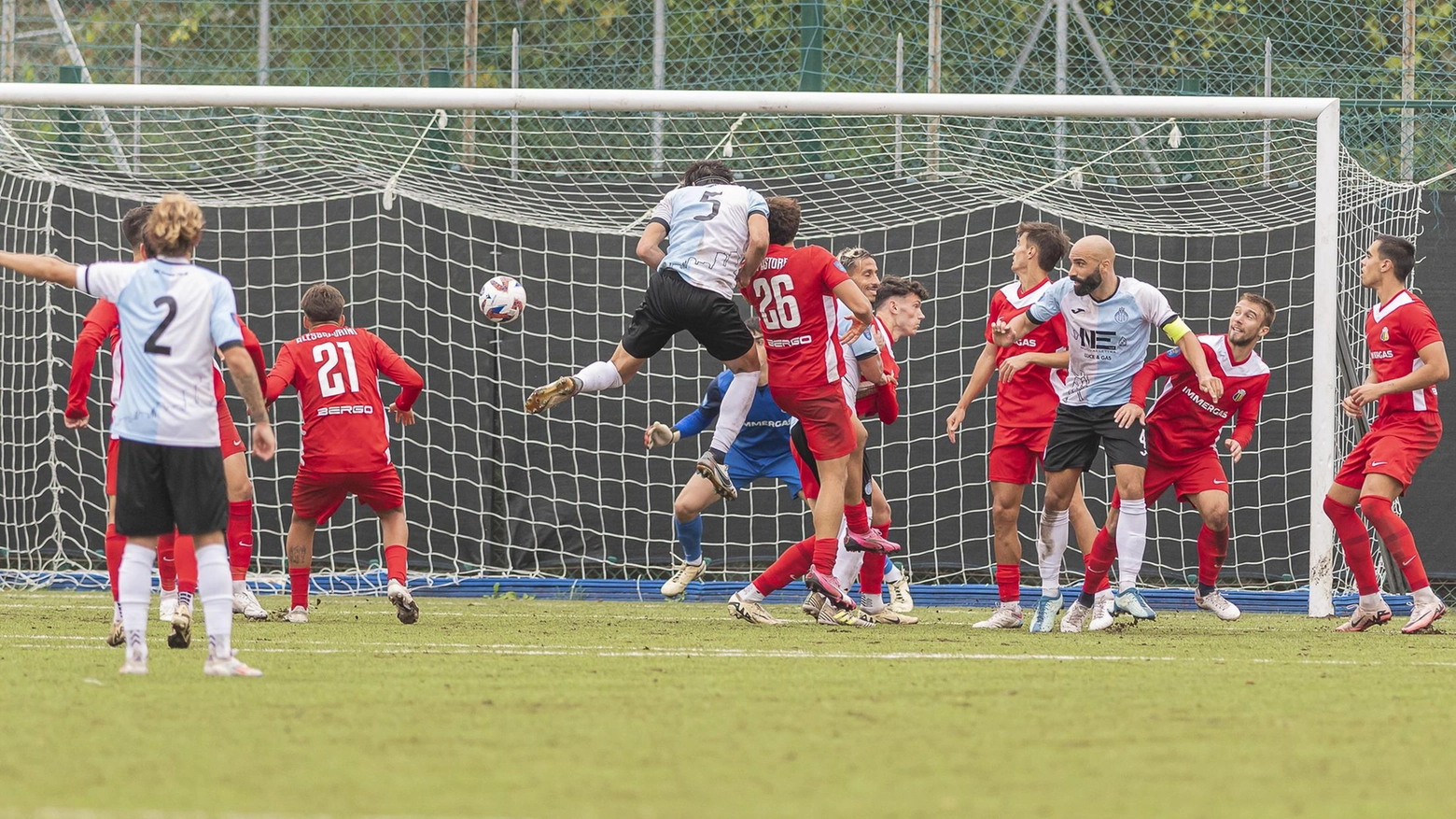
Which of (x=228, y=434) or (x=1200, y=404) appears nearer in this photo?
(x=228, y=434)

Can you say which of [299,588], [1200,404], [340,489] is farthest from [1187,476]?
[299,588]

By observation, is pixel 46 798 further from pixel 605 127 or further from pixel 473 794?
pixel 605 127

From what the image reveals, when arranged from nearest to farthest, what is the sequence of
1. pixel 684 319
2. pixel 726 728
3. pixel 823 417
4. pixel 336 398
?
pixel 726 728 < pixel 684 319 < pixel 823 417 < pixel 336 398

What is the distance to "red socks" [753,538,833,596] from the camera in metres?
7.93

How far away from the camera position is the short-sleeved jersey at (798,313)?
295 inches

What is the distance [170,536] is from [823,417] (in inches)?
119

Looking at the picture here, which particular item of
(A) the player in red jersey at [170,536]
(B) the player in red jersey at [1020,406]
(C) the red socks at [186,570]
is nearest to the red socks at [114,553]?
(A) the player in red jersey at [170,536]

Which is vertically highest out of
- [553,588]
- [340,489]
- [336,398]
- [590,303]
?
[590,303]

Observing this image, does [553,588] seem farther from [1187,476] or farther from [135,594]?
[135,594]

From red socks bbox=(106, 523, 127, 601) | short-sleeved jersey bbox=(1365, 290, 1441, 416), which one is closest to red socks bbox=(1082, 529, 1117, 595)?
short-sleeved jersey bbox=(1365, 290, 1441, 416)

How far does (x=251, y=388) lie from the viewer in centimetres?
522

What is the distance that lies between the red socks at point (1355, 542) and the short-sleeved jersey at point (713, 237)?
3245mm

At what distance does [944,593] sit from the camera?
10633 millimetres

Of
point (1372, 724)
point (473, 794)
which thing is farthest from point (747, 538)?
point (473, 794)
